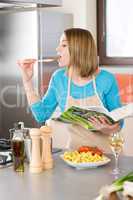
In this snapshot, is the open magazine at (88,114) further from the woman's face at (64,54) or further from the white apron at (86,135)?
the woman's face at (64,54)

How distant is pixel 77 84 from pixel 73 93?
55 millimetres

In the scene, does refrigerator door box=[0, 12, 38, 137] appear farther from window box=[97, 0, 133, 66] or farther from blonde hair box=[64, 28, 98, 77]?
blonde hair box=[64, 28, 98, 77]

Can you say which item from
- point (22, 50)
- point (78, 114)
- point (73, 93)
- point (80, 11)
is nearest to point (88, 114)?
point (78, 114)

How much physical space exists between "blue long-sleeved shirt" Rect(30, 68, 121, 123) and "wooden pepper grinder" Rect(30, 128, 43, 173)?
1.73 ft

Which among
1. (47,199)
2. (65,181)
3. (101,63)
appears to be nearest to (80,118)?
(65,181)

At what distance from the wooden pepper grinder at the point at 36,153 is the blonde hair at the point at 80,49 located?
2.16 feet

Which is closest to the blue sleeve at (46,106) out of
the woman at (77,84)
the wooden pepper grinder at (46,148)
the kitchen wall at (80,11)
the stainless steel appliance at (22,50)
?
the woman at (77,84)

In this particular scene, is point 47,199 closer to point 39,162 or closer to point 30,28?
point 39,162

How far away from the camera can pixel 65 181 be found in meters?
1.74

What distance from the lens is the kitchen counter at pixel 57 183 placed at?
1.57 m

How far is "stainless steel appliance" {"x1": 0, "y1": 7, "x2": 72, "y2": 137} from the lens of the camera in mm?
3625

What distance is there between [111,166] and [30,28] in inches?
76.5

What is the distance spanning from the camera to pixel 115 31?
4.09 m

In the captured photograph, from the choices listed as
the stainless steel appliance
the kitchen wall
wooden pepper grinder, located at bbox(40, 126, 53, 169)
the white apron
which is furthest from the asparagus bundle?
the kitchen wall
